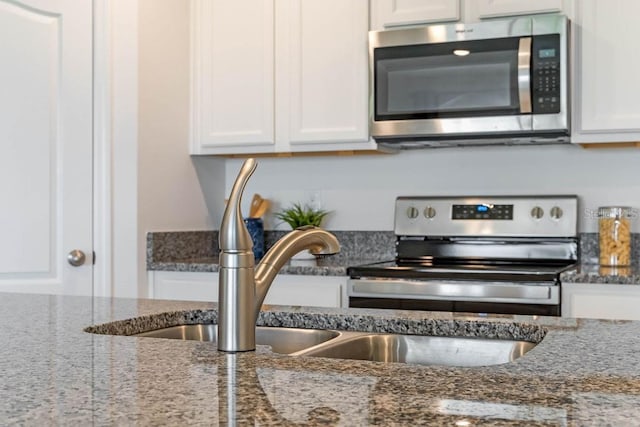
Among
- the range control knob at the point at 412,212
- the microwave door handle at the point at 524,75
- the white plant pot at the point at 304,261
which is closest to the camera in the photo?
the microwave door handle at the point at 524,75

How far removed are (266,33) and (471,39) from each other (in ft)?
3.01

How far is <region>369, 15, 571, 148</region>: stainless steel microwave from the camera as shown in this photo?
2924 millimetres

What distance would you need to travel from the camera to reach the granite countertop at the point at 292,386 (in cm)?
77

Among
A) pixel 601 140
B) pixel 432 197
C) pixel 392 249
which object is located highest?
pixel 601 140

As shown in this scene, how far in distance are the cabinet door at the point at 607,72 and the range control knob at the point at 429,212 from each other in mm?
696

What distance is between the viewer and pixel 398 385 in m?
0.91

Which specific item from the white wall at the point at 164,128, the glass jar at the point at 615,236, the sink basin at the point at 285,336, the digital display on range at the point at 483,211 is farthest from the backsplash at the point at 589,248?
the sink basin at the point at 285,336

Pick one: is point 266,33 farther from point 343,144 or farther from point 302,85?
point 343,144

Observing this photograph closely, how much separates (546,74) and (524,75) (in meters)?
0.08

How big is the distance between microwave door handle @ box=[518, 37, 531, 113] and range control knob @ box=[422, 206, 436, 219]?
625mm

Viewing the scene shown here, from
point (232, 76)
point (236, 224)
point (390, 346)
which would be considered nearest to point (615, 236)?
point (232, 76)

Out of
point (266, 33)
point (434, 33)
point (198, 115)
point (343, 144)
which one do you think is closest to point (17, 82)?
point (198, 115)

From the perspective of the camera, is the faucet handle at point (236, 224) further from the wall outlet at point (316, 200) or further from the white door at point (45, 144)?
the wall outlet at point (316, 200)

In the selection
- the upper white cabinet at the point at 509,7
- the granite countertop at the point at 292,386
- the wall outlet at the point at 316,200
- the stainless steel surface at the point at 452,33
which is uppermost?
the upper white cabinet at the point at 509,7
